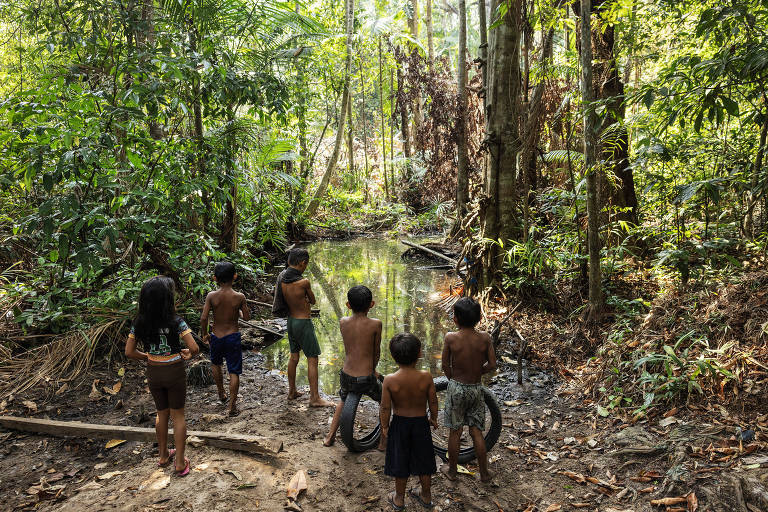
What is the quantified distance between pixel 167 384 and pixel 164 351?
25 centimetres

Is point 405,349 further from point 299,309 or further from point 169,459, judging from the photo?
point 169,459

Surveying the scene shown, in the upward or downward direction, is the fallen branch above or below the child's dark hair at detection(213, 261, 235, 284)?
below

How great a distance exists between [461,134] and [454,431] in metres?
9.89

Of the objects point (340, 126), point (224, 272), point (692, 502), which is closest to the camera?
point (692, 502)

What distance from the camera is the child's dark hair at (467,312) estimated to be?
11.1ft

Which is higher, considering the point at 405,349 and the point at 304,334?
the point at 405,349

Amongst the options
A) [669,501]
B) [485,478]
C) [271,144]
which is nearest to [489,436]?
[485,478]

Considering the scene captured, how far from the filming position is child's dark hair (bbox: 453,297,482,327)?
337 centimetres

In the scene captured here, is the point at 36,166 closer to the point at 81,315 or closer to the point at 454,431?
the point at 81,315

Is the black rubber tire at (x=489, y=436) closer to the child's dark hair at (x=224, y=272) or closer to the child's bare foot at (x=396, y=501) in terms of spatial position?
the child's bare foot at (x=396, y=501)

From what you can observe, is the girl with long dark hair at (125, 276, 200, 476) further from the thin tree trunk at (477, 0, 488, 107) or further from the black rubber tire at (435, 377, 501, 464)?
the thin tree trunk at (477, 0, 488, 107)

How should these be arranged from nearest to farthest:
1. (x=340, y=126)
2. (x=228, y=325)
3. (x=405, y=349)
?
(x=405, y=349)
(x=228, y=325)
(x=340, y=126)

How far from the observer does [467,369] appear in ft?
11.2

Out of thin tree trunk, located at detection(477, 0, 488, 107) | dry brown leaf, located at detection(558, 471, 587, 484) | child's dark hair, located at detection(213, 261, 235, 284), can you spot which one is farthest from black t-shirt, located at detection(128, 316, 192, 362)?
thin tree trunk, located at detection(477, 0, 488, 107)
